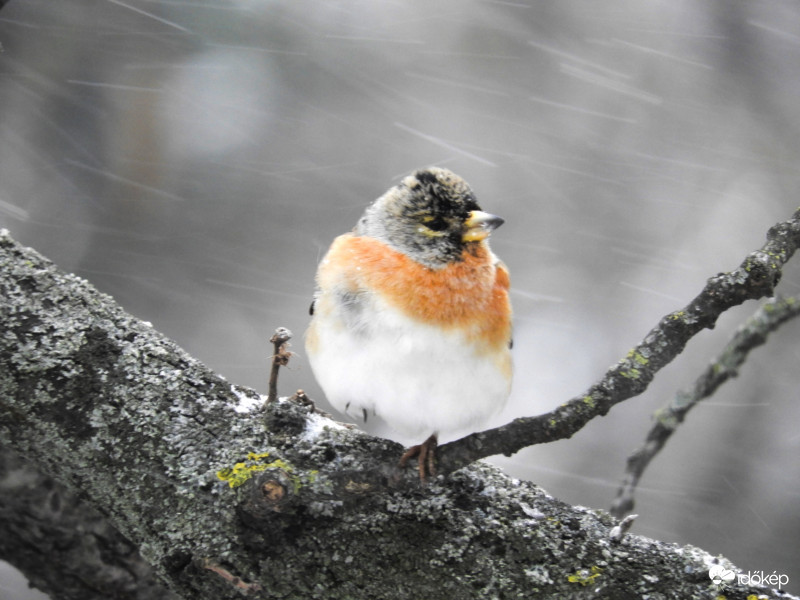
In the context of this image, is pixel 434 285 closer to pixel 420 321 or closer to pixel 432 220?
pixel 420 321

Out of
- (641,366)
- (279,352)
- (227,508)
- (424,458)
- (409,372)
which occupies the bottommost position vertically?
(227,508)

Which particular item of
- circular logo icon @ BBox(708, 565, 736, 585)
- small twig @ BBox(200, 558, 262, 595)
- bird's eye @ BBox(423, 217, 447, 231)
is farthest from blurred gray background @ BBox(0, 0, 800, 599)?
small twig @ BBox(200, 558, 262, 595)

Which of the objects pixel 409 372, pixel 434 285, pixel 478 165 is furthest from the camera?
pixel 478 165

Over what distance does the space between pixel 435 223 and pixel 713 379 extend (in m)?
1.20

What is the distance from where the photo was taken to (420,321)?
2.36m

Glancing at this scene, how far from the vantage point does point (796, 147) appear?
5176 millimetres

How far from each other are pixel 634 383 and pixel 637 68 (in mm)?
4810

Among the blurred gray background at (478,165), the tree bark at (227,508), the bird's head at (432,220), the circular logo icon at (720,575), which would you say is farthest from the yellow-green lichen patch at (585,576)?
the blurred gray background at (478,165)

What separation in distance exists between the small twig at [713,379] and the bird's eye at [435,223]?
110 cm

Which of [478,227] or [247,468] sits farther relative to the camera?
[478,227]

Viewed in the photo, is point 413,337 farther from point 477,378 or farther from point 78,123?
point 78,123

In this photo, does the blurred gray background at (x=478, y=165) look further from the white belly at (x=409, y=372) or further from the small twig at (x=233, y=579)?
the small twig at (x=233, y=579)

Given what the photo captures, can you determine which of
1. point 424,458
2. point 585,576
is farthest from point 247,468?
point 585,576

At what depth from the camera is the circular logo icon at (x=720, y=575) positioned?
5.81 feet
